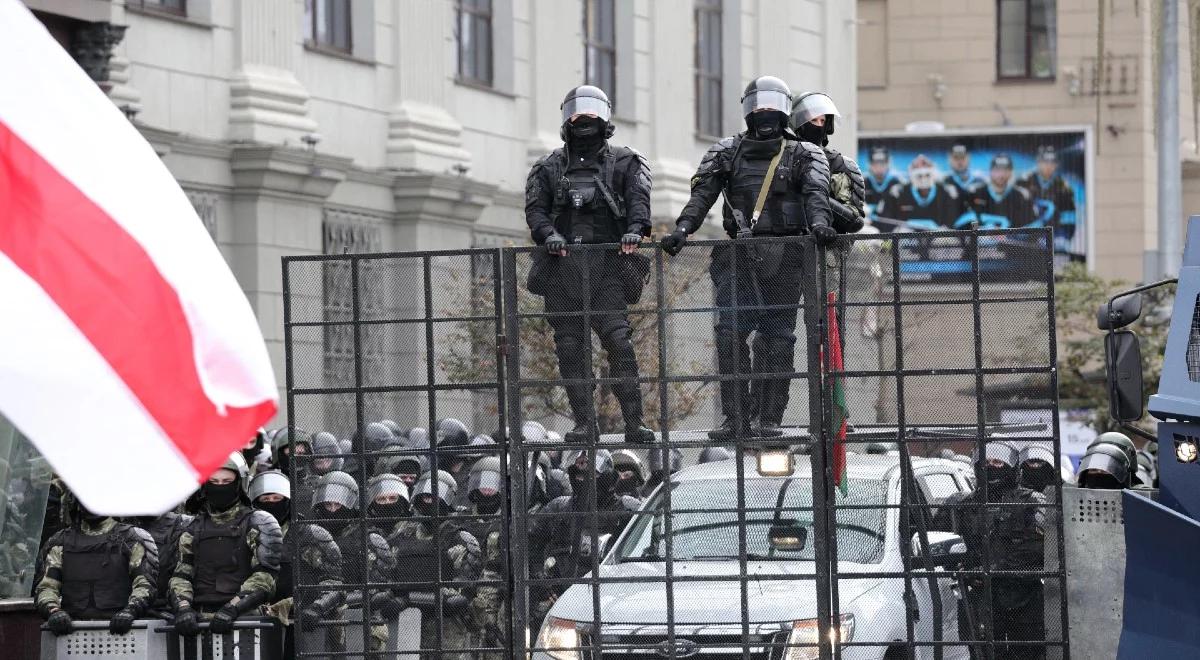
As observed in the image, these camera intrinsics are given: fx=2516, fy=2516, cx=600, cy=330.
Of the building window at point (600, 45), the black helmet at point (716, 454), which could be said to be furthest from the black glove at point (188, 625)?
the building window at point (600, 45)

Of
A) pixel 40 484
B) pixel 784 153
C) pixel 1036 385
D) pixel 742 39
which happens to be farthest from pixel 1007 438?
pixel 742 39

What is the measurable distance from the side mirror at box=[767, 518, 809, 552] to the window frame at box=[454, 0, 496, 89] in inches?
691

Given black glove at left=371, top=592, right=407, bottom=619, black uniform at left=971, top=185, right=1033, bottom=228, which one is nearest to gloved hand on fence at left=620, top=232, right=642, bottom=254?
black glove at left=371, top=592, right=407, bottom=619

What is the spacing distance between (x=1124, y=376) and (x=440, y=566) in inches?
140

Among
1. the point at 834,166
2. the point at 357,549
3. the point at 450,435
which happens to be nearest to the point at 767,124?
the point at 834,166

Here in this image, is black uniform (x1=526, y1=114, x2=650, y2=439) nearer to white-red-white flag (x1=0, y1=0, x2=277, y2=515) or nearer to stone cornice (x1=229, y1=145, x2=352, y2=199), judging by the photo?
white-red-white flag (x1=0, y1=0, x2=277, y2=515)

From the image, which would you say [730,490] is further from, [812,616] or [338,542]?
[338,542]

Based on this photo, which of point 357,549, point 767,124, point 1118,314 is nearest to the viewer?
point 1118,314

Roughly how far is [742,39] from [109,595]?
2221 centimetres

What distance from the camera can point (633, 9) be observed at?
Result: 32844 millimetres

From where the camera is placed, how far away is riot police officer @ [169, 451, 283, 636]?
560 inches

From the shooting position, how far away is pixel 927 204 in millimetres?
51719

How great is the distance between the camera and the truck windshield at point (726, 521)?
12203 millimetres

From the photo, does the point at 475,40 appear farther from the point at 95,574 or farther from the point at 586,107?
the point at 586,107
